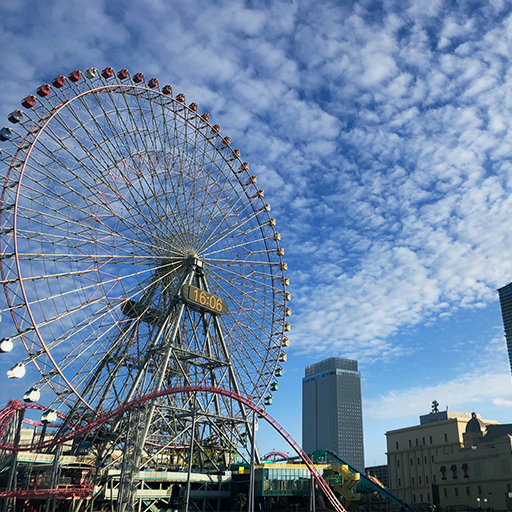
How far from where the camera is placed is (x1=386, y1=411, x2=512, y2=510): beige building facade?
236ft

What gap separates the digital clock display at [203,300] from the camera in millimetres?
58547

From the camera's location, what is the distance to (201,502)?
6228 cm

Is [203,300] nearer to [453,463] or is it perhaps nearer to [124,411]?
[124,411]

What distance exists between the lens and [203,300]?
60531mm

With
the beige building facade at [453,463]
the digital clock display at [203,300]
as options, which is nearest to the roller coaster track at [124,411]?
the digital clock display at [203,300]

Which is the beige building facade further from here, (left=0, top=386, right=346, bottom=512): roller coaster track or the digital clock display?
the digital clock display

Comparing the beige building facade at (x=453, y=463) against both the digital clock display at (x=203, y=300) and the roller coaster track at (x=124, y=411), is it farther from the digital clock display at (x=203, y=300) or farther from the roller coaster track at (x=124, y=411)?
the digital clock display at (x=203, y=300)

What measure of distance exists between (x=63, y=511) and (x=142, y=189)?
3497 centimetres

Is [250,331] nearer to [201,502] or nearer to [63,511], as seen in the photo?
[201,502]

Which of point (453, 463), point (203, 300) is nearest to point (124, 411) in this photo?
point (203, 300)

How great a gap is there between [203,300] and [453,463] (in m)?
51.2

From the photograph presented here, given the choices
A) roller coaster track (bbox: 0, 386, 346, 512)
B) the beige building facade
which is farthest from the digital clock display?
the beige building facade

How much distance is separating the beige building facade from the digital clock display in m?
41.4

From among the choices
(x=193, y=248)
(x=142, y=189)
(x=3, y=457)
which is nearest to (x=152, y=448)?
(x=3, y=457)
